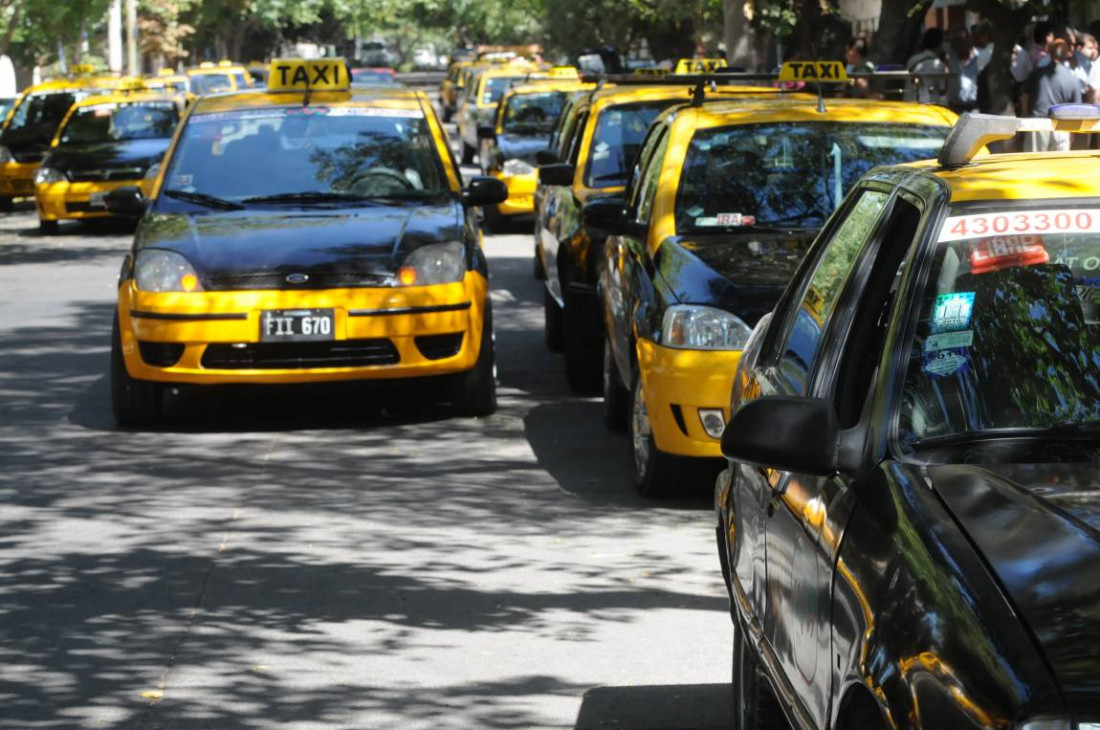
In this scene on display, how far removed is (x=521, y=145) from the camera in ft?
79.0

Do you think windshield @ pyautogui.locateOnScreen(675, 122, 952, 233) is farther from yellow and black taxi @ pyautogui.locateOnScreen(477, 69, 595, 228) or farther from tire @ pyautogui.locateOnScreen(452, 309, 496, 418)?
yellow and black taxi @ pyautogui.locateOnScreen(477, 69, 595, 228)

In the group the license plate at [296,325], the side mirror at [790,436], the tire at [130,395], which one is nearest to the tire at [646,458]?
the license plate at [296,325]

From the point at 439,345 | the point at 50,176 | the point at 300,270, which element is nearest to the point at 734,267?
the point at 439,345

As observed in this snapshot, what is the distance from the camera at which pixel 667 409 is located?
820cm

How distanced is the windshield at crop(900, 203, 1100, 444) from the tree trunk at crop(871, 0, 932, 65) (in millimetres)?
16989

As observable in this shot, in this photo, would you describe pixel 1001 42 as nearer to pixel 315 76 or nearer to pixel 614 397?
pixel 315 76

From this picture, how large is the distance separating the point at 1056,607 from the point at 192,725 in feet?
11.0

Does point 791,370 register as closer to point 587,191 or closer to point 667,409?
point 667,409

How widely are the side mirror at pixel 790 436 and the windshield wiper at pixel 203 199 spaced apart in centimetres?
769

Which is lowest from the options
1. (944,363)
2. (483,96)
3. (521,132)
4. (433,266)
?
(483,96)

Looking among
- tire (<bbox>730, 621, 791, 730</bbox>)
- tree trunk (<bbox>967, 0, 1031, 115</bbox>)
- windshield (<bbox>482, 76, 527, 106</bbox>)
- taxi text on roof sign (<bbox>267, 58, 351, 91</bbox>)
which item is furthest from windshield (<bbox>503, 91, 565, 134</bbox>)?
tire (<bbox>730, 621, 791, 730</bbox>)

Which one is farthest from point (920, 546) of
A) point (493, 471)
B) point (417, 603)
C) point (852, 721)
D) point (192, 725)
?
point (493, 471)

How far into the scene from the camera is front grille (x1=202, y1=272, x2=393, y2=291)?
10.0 metres

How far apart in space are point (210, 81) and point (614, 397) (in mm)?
31860
